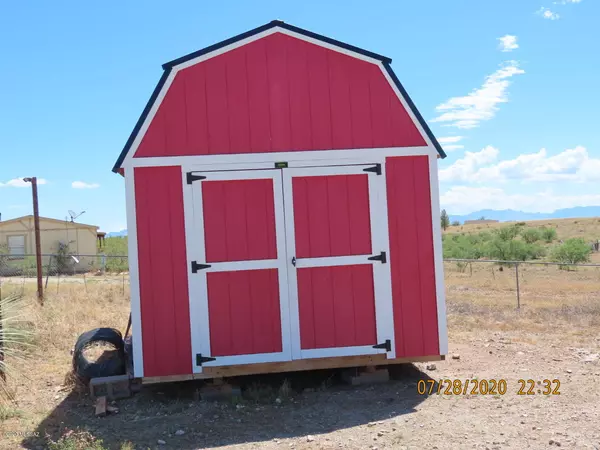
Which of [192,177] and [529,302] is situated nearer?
[192,177]

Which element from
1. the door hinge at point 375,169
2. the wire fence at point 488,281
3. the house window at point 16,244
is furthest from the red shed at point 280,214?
the house window at point 16,244

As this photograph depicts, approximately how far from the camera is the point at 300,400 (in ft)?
20.8

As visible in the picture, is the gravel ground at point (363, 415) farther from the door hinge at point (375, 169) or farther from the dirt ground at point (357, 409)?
the door hinge at point (375, 169)

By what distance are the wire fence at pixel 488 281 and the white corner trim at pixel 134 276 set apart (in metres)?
7.48

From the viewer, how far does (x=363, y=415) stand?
573 cm

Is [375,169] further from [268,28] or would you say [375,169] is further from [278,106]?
[268,28]

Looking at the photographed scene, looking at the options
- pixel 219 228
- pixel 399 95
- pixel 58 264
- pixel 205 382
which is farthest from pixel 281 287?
pixel 58 264

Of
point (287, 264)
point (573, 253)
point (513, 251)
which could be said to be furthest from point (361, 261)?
point (513, 251)

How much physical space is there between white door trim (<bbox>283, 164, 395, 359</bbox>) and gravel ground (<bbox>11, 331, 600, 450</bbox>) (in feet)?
1.58

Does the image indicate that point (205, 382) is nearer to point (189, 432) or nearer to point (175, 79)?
point (189, 432)

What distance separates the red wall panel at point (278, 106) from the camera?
6.46 meters

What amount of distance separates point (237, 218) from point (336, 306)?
58.4 inches

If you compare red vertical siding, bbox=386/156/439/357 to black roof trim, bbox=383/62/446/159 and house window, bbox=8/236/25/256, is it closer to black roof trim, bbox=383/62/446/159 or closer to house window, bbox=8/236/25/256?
black roof trim, bbox=383/62/446/159

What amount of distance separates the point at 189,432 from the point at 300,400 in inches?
53.5
